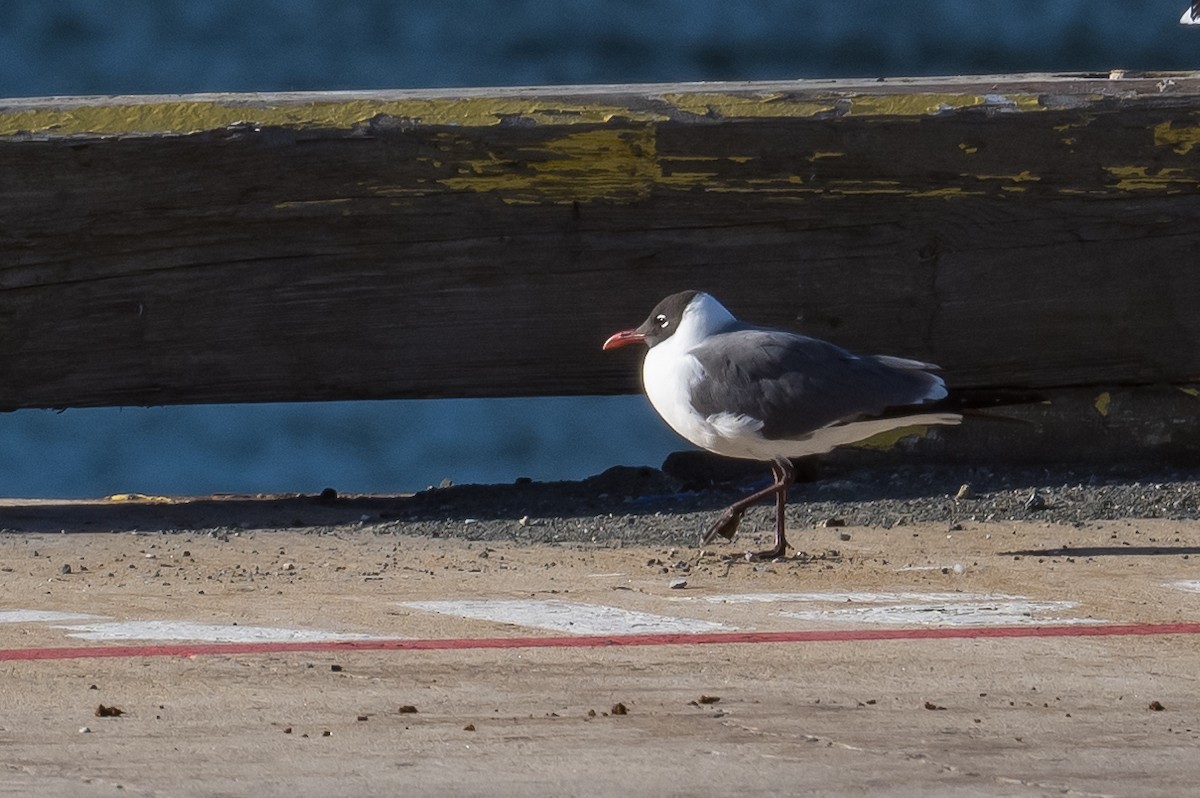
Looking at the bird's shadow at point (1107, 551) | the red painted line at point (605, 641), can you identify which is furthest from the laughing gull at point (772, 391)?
the red painted line at point (605, 641)

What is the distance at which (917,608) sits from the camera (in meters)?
4.68

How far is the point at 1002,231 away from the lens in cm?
641

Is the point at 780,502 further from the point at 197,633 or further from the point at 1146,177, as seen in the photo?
the point at 197,633

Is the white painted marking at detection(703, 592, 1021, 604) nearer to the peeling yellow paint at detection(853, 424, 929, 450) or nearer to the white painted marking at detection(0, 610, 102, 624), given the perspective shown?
the white painted marking at detection(0, 610, 102, 624)

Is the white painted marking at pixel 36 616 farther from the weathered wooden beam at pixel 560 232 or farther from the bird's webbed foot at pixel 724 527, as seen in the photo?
the bird's webbed foot at pixel 724 527

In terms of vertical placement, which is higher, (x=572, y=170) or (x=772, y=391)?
(x=572, y=170)

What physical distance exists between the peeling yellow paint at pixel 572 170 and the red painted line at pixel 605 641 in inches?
91.4

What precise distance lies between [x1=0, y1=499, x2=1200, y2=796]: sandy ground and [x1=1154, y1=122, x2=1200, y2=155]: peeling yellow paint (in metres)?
1.42

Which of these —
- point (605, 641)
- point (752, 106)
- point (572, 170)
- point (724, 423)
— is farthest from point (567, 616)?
point (752, 106)

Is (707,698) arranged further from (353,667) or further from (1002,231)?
(1002,231)

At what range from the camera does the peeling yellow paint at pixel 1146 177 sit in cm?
635

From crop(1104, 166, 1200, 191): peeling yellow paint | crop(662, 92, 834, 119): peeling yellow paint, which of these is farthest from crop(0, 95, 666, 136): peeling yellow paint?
crop(1104, 166, 1200, 191): peeling yellow paint

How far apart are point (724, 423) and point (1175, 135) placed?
182 cm

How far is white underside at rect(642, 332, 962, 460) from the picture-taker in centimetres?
590
